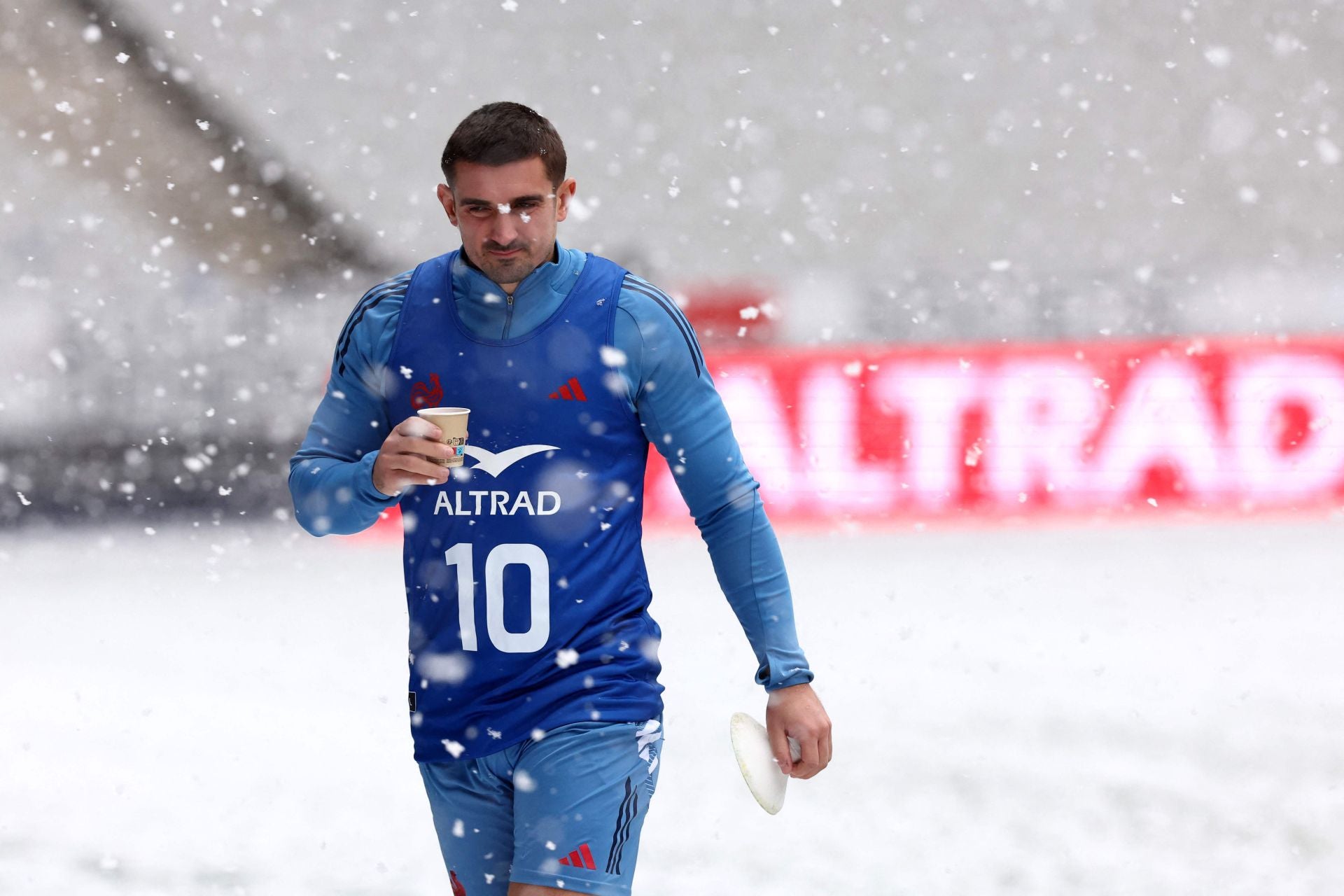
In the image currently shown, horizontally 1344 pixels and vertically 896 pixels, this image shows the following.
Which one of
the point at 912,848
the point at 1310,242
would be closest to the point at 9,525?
the point at 912,848

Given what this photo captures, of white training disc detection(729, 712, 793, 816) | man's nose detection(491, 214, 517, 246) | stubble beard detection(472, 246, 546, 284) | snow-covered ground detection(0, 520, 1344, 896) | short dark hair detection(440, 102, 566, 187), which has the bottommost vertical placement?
snow-covered ground detection(0, 520, 1344, 896)

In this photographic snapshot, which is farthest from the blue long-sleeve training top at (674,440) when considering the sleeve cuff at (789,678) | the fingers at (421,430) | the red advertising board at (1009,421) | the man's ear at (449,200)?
the red advertising board at (1009,421)

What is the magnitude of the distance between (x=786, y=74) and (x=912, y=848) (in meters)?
11.9

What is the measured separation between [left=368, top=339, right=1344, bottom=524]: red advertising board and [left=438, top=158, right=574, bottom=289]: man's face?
338 inches

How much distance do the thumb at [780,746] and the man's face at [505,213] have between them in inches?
34.6

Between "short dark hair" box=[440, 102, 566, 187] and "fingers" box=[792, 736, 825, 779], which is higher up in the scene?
"short dark hair" box=[440, 102, 566, 187]

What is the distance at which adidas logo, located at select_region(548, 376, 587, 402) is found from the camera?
2.29 metres

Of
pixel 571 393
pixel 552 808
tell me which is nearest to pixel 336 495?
pixel 571 393

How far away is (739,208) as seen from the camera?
1430 cm

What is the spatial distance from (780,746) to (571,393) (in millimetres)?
696

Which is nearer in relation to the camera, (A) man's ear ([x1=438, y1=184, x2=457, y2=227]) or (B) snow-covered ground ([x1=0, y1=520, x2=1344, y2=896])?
(A) man's ear ([x1=438, y1=184, x2=457, y2=227])

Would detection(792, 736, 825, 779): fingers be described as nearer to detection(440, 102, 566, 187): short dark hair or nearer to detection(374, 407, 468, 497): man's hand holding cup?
detection(374, 407, 468, 497): man's hand holding cup

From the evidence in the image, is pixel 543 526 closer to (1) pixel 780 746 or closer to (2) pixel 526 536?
(2) pixel 526 536

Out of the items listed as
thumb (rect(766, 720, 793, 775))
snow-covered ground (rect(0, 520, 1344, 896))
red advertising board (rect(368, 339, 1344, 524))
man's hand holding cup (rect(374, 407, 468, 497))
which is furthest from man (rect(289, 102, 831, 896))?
red advertising board (rect(368, 339, 1344, 524))
